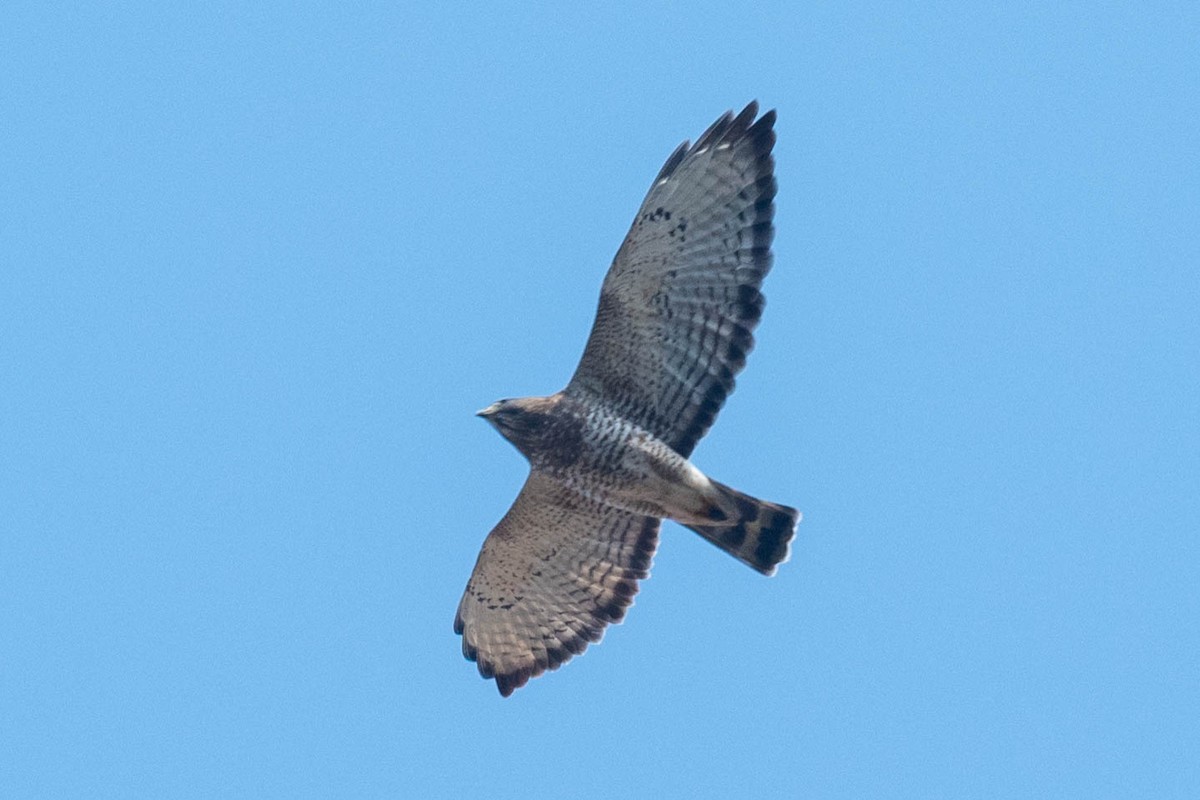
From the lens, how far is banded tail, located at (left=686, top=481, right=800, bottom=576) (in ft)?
48.4

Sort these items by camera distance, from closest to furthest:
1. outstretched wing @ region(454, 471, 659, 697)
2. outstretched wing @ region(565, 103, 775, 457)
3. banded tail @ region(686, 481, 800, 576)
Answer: outstretched wing @ region(565, 103, 775, 457) < banded tail @ region(686, 481, 800, 576) < outstretched wing @ region(454, 471, 659, 697)

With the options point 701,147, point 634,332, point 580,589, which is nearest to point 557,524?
point 580,589

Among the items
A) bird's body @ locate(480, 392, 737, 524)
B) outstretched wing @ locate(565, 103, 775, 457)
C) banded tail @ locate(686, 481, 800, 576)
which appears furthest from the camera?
banded tail @ locate(686, 481, 800, 576)

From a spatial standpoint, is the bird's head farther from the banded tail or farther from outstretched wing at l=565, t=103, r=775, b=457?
the banded tail

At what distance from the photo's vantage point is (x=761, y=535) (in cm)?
1480

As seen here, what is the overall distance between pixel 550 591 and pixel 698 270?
2716 mm

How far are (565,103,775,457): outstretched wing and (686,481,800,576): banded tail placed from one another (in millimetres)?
880

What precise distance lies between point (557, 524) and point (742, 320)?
212 centimetres

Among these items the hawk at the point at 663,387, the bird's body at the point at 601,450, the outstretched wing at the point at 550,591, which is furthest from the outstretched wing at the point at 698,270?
the outstretched wing at the point at 550,591

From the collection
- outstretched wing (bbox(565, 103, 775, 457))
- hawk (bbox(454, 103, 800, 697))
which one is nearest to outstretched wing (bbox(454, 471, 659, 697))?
hawk (bbox(454, 103, 800, 697))

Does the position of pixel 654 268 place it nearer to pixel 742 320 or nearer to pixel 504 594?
pixel 742 320

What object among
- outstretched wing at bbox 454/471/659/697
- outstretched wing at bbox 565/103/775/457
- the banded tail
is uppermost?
outstretched wing at bbox 565/103/775/457

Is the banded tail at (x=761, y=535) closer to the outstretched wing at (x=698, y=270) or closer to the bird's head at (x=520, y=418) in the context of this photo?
the outstretched wing at (x=698, y=270)

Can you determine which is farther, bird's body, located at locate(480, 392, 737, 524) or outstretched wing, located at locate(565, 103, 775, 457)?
bird's body, located at locate(480, 392, 737, 524)
